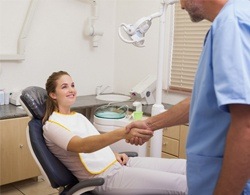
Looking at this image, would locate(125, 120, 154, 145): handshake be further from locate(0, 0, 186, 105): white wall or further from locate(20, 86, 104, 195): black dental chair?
locate(0, 0, 186, 105): white wall

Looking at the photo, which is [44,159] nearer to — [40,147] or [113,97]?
[40,147]

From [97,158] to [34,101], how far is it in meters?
0.54

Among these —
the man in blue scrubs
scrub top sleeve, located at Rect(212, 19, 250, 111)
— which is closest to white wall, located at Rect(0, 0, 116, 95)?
the man in blue scrubs

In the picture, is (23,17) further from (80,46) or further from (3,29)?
(80,46)

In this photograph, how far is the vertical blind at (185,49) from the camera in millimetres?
2902

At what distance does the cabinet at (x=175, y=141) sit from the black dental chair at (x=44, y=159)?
3.79 ft

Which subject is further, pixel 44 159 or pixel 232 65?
pixel 44 159

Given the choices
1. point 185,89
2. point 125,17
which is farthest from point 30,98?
point 125,17

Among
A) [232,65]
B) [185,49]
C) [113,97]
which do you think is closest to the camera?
[232,65]

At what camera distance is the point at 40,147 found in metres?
1.70

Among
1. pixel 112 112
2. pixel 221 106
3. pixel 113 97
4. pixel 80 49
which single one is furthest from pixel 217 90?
pixel 80 49

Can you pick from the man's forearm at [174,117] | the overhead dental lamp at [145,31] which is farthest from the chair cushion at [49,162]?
the overhead dental lamp at [145,31]

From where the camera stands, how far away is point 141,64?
3.49 metres

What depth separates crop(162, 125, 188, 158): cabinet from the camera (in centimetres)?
260
